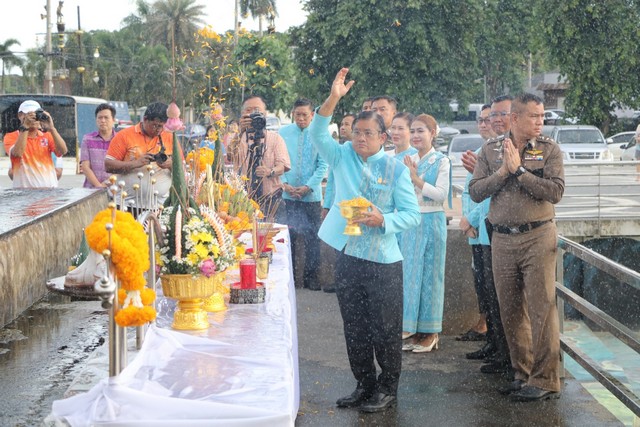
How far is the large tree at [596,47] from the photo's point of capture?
105ft

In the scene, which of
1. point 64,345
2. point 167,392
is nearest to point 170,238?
point 167,392

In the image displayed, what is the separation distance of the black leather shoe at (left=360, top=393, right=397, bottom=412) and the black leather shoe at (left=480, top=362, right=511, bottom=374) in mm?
1173

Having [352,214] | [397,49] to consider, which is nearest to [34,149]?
[352,214]

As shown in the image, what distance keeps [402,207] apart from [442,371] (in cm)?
169

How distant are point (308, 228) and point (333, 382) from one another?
3436 mm

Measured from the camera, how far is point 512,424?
18.5ft

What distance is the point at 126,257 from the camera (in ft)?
10.1

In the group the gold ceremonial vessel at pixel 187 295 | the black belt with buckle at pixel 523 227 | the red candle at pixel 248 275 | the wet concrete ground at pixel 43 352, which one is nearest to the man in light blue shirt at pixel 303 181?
the wet concrete ground at pixel 43 352

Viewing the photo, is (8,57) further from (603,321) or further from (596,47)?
(603,321)

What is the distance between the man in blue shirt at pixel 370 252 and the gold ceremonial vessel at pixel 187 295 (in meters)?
1.53

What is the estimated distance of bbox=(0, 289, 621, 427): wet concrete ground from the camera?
15.8 feet

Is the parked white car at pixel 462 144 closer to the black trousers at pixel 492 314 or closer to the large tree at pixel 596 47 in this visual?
the large tree at pixel 596 47

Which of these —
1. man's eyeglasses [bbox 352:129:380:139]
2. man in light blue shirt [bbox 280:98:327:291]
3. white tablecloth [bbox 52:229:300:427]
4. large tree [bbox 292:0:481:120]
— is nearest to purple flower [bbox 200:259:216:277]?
white tablecloth [bbox 52:229:300:427]

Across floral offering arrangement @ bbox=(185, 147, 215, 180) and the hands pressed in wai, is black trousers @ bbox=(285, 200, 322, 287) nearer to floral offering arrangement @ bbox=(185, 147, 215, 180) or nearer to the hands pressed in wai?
floral offering arrangement @ bbox=(185, 147, 215, 180)
